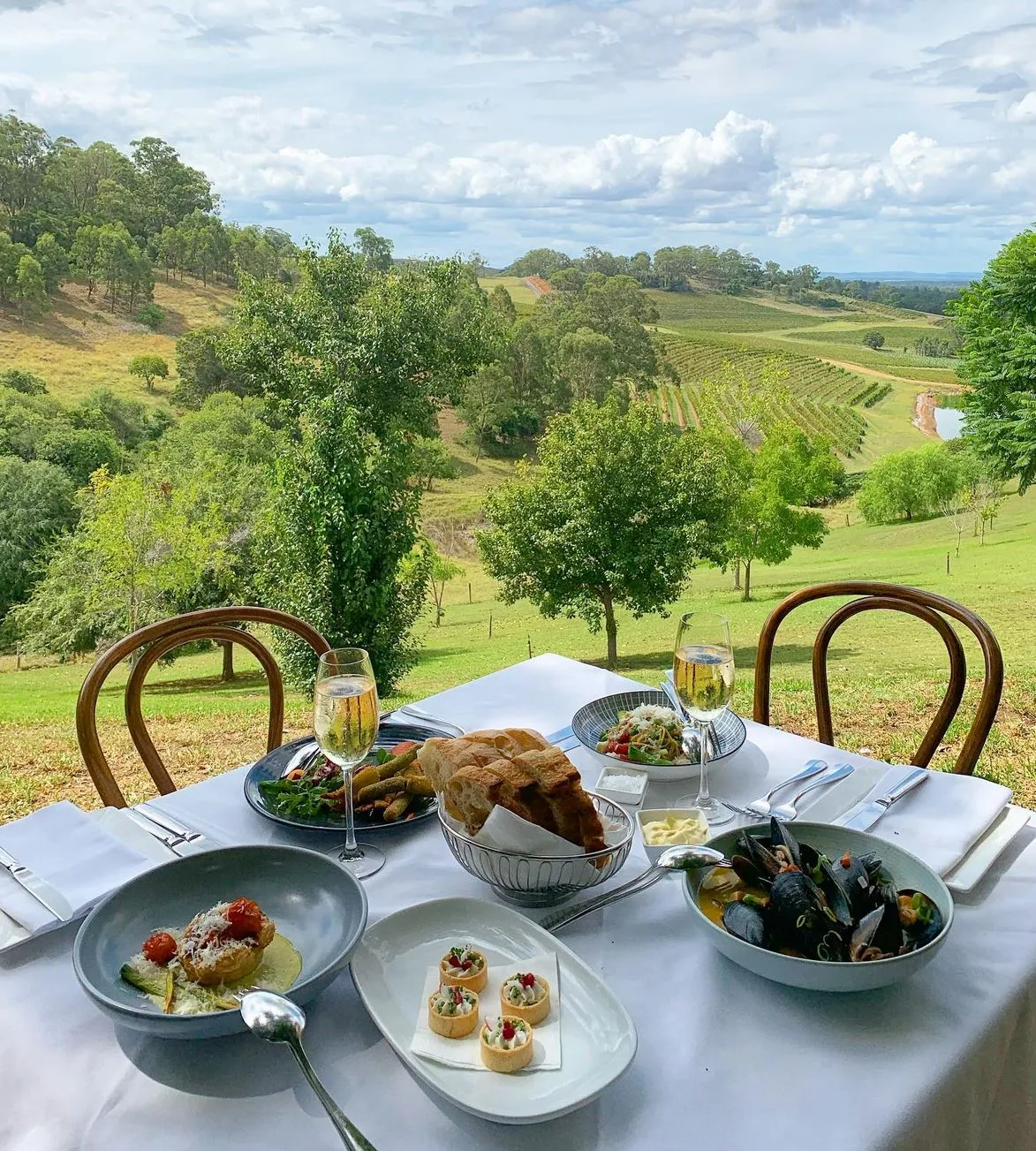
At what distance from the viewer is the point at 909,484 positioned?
1855 centimetres

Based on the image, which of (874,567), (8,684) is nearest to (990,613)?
(874,567)

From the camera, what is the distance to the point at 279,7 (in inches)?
359

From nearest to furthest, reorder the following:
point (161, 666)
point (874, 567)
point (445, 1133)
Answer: point (445, 1133), point (161, 666), point (874, 567)

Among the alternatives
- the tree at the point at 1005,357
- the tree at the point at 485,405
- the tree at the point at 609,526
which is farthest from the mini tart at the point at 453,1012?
the tree at the point at 485,405

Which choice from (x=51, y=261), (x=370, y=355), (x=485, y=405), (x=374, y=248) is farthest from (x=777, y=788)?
(x=51, y=261)

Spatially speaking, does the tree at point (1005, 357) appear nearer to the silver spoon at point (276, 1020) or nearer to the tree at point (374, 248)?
the tree at point (374, 248)

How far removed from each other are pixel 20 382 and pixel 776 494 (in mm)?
14037

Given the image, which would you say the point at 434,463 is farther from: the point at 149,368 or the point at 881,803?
the point at 881,803

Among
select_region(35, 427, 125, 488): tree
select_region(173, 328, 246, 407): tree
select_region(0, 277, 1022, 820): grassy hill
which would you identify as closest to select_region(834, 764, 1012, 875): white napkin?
select_region(0, 277, 1022, 820): grassy hill

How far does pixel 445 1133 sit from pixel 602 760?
747mm

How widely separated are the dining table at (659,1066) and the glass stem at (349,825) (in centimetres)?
11

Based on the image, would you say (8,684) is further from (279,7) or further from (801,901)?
(801,901)

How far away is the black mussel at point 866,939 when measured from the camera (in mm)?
864

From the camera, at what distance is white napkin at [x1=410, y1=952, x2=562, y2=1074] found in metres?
0.77
